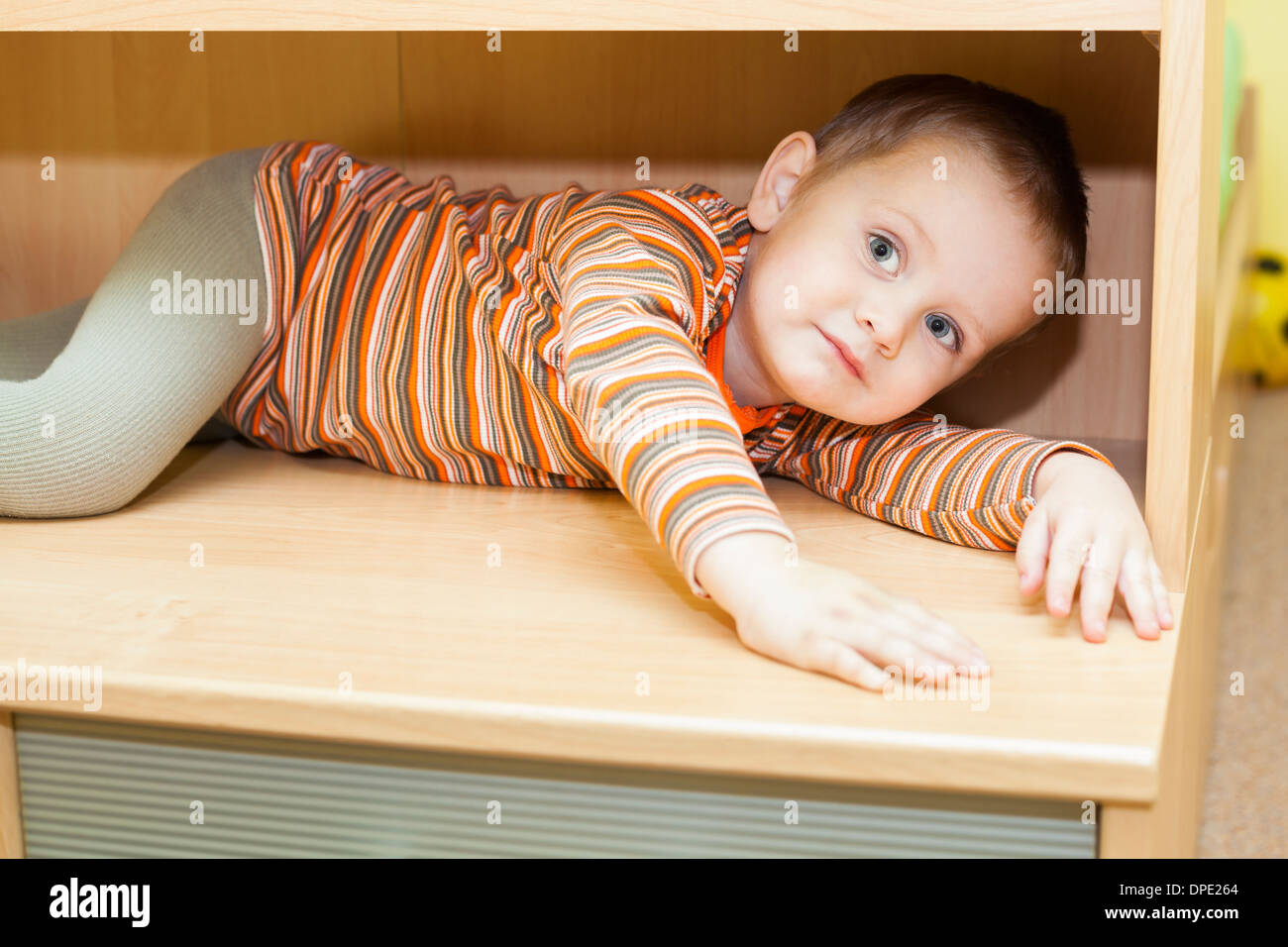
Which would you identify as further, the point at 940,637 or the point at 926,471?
the point at 926,471

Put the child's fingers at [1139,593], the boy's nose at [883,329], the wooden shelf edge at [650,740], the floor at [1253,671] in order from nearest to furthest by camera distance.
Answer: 1. the wooden shelf edge at [650,740]
2. the child's fingers at [1139,593]
3. the boy's nose at [883,329]
4. the floor at [1253,671]

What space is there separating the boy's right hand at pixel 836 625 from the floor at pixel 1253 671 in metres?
0.42

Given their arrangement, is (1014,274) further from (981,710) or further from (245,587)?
(245,587)

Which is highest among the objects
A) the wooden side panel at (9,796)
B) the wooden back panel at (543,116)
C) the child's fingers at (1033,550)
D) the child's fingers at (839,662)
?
the wooden back panel at (543,116)

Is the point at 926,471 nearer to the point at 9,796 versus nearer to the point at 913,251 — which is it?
the point at 913,251

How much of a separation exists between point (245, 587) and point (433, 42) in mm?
543

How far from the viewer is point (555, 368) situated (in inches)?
31.4

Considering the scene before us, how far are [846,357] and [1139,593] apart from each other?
0.69 ft

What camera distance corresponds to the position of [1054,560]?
2.06 ft

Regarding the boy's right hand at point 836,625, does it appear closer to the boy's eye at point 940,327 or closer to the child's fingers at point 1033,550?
the child's fingers at point 1033,550

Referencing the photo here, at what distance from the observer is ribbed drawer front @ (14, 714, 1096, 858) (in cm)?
53

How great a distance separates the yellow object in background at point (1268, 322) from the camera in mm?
1732
